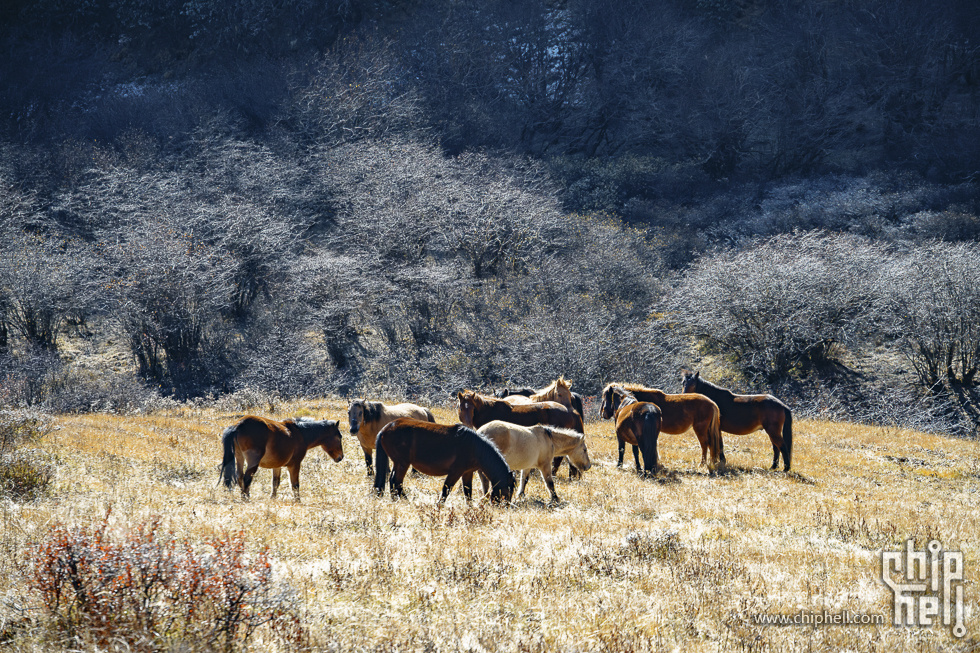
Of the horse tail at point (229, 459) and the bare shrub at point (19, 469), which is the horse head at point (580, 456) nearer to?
the horse tail at point (229, 459)

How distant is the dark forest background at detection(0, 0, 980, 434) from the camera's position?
25.4 m

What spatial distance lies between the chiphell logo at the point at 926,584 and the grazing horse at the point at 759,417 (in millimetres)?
5644

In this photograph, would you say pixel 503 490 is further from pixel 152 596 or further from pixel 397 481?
pixel 152 596

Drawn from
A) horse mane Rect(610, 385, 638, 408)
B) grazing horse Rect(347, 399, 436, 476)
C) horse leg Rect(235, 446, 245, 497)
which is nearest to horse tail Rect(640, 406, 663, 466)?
horse mane Rect(610, 385, 638, 408)

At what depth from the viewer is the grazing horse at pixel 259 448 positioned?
9258mm

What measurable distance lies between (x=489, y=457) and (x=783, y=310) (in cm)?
1976

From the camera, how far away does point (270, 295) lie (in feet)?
104

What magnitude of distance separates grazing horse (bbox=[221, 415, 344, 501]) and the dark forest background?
464 inches

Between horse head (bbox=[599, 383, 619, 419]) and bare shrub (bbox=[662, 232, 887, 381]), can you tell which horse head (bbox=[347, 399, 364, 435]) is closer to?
horse head (bbox=[599, 383, 619, 419])

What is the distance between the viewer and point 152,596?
167 inches

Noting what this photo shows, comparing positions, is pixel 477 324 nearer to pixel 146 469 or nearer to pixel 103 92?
pixel 146 469

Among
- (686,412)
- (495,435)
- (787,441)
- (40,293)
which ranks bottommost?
(787,441)

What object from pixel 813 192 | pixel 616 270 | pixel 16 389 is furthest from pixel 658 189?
pixel 16 389

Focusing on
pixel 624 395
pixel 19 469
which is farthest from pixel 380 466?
pixel 624 395
